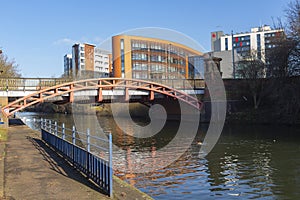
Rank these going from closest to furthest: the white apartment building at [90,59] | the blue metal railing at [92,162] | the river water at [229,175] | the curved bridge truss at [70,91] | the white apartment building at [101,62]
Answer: the blue metal railing at [92,162]
the river water at [229,175]
the curved bridge truss at [70,91]
the white apartment building at [101,62]
the white apartment building at [90,59]

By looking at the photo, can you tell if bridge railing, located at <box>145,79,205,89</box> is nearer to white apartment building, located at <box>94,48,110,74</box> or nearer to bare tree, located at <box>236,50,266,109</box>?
bare tree, located at <box>236,50,266,109</box>

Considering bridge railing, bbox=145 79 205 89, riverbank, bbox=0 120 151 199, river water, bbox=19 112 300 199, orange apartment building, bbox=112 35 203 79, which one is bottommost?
river water, bbox=19 112 300 199

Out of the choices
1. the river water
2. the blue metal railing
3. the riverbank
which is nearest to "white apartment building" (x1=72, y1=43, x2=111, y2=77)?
the river water

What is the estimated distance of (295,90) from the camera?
90.9 feet

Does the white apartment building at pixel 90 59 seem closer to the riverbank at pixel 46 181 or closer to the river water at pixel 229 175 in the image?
the river water at pixel 229 175

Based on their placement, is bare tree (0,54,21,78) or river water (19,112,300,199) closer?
river water (19,112,300,199)

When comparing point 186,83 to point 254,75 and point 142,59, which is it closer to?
point 254,75

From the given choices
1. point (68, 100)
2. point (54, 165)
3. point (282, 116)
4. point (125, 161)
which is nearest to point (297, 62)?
point (282, 116)

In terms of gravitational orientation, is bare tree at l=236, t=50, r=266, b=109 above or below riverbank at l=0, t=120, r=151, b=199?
above

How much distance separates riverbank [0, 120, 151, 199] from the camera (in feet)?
25.0

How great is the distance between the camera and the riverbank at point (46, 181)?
7.61 m

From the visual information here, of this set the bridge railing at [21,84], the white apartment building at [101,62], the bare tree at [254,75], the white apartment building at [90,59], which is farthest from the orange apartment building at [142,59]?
the bridge railing at [21,84]

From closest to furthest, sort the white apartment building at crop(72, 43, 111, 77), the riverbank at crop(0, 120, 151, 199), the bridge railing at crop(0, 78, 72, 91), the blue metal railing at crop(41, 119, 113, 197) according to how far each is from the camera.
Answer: the riverbank at crop(0, 120, 151, 199) → the blue metal railing at crop(41, 119, 113, 197) → the bridge railing at crop(0, 78, 72, 91) → the white apartment building at crop(72, 43, 111, 77)

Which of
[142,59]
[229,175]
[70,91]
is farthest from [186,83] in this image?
[142,59]
